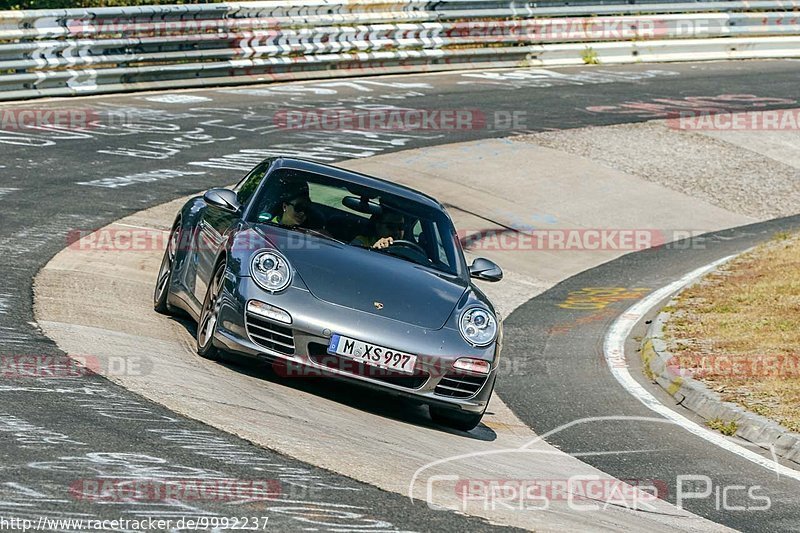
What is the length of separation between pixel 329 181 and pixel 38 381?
2.89m

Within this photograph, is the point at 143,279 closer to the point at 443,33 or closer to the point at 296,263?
the point at 296,263

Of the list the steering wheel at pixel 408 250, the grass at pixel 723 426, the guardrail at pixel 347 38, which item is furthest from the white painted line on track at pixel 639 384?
the guardrail at pixel 347 38

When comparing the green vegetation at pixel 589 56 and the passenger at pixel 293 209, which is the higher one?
the passenger at pixel 293 209

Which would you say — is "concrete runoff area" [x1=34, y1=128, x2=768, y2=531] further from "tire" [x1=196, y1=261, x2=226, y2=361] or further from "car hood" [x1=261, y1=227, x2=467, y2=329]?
"car hood" [x1=261, y1=227, x2=467, y2=329]

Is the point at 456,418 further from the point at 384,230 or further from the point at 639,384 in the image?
the point at 639,384

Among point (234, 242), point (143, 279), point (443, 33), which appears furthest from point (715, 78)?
point (234, 242)

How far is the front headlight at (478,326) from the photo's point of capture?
8.15 meters

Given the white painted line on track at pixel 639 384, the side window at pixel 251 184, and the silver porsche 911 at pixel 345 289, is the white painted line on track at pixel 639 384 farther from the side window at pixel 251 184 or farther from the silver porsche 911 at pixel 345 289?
the side window at pixel 251 184

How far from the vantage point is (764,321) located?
11.8 metres

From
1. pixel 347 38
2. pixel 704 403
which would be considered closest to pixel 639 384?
pixel 704 403

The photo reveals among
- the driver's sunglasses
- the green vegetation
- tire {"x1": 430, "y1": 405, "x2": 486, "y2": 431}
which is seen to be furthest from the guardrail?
tire {"x1": 430, "y1": 405, "x2": 486, "y2": 431}

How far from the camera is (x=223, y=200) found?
9.09 meters

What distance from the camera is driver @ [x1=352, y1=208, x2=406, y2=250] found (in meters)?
9.05

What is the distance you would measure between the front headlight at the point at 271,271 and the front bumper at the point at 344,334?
48 mm
